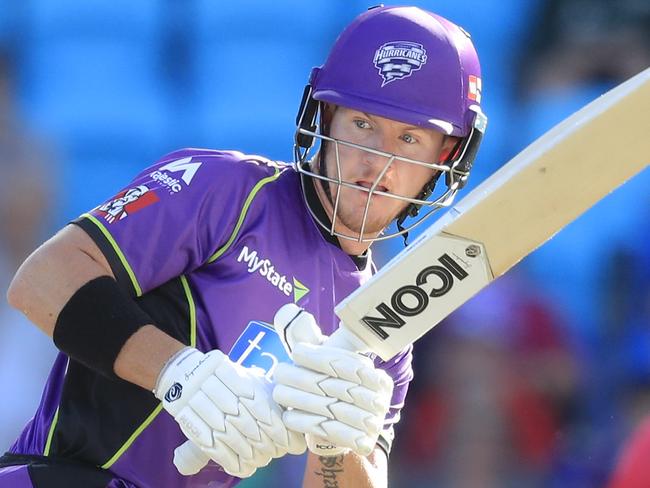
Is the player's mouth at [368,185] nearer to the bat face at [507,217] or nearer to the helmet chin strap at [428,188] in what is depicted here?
the helmet chin strap at [428,188]

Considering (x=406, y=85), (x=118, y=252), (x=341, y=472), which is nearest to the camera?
(x=118, y=252)

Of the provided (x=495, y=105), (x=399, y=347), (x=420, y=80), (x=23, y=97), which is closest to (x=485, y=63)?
(x=495, y=105)

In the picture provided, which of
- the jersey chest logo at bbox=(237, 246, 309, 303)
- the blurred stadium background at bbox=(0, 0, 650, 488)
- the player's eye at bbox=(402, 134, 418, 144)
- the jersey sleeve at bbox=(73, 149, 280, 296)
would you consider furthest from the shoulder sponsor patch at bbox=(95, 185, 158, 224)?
the blurred stadium background at bbox=(0, 0, 650, 488)

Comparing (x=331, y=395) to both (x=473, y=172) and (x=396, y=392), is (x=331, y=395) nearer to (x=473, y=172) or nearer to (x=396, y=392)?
(x=396, y=392)

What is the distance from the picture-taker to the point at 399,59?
293 cm

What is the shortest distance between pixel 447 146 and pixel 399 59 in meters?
0.25

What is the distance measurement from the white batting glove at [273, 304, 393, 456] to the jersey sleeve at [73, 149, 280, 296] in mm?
478

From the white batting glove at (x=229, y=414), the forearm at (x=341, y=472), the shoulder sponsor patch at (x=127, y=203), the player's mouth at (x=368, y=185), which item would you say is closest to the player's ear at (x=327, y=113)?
the player's mouth at (x=368, y=185)

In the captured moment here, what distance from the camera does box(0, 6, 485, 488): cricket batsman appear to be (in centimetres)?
226

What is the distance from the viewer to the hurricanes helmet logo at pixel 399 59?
2.91 m

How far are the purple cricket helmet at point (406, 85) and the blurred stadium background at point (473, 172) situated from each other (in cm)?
212

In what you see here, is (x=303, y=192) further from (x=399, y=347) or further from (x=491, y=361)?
(x=491, y=361)

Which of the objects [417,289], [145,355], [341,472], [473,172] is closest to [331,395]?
[417,289]

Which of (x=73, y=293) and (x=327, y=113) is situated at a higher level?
(x=327, y=113)
